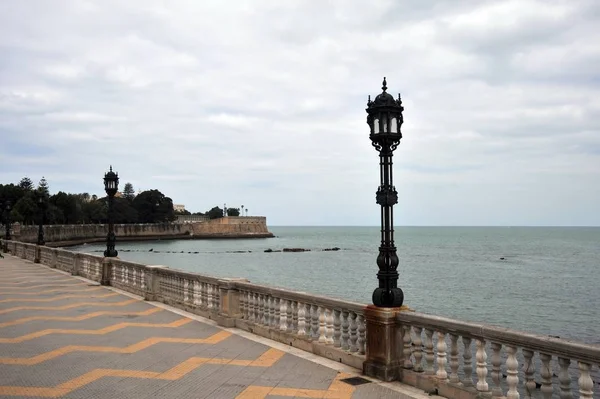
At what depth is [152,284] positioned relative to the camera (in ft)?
53.3

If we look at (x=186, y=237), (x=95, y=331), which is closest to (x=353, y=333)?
(x=95, y=331)

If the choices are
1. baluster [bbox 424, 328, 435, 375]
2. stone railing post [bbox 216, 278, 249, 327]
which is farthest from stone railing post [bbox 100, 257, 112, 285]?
baluster [bbox 424, 328, 435, 375]

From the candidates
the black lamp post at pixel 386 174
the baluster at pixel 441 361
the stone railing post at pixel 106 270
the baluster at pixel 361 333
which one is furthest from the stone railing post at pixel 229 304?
the stone railing post at pixel 106 270

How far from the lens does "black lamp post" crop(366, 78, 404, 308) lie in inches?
325

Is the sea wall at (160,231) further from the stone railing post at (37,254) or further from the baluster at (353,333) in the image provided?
the baluster at (353,333)

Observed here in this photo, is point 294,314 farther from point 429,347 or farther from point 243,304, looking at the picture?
point 429,347

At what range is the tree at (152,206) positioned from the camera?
180625 mm

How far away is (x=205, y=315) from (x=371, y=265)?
61652 mm

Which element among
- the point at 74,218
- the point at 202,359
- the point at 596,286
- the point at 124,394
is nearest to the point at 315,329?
the point at 202,359

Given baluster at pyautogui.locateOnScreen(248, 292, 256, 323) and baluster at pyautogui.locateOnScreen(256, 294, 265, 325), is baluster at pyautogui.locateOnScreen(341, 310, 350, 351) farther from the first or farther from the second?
baluster at pyautogui.locateOnScreen(248, 292, 256, 323)

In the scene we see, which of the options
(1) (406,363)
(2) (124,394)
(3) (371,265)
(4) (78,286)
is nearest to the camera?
(2) (124,394)

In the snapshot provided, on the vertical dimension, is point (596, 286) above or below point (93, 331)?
below

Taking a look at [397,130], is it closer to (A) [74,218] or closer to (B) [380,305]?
(B) [380,305]

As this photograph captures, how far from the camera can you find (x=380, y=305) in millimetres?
8188
